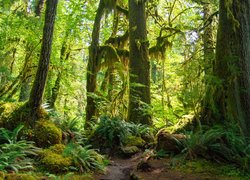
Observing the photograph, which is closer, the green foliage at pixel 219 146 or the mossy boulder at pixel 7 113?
the green foliage at pixel 219 146

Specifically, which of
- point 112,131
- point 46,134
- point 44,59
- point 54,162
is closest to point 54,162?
point 54,162

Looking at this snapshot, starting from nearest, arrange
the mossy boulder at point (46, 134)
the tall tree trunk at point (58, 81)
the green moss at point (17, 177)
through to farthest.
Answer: the green moss at point (17, 177) < the mossy boulder at point (46, 134) < the tall tree trunk at point (58, 81)

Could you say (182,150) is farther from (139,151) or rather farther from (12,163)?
(12,163)

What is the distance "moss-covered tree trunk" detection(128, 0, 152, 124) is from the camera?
10.3m

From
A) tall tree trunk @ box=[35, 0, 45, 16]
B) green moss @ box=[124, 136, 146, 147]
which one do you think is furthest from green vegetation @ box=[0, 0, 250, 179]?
tall tree trunk @ box=[35, 0, 45, 16]

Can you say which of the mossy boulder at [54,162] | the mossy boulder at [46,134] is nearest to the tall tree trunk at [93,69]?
the mossy boulder at [46,134]

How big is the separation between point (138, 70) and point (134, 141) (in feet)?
9.78

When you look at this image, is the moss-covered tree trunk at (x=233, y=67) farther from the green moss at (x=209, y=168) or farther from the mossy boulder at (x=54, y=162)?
the mossy boulder at (x=54, y=162)

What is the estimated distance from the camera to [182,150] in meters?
6.00

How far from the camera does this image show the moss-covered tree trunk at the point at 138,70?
10258mm

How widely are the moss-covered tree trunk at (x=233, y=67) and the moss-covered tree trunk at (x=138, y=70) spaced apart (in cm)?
356

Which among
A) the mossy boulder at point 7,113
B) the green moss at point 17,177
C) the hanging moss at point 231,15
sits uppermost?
the hanging moss at point 231,15

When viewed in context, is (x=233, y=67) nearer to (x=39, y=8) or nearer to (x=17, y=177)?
(x=17, y=177)

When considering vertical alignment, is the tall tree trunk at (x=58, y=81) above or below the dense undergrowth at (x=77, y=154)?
above
